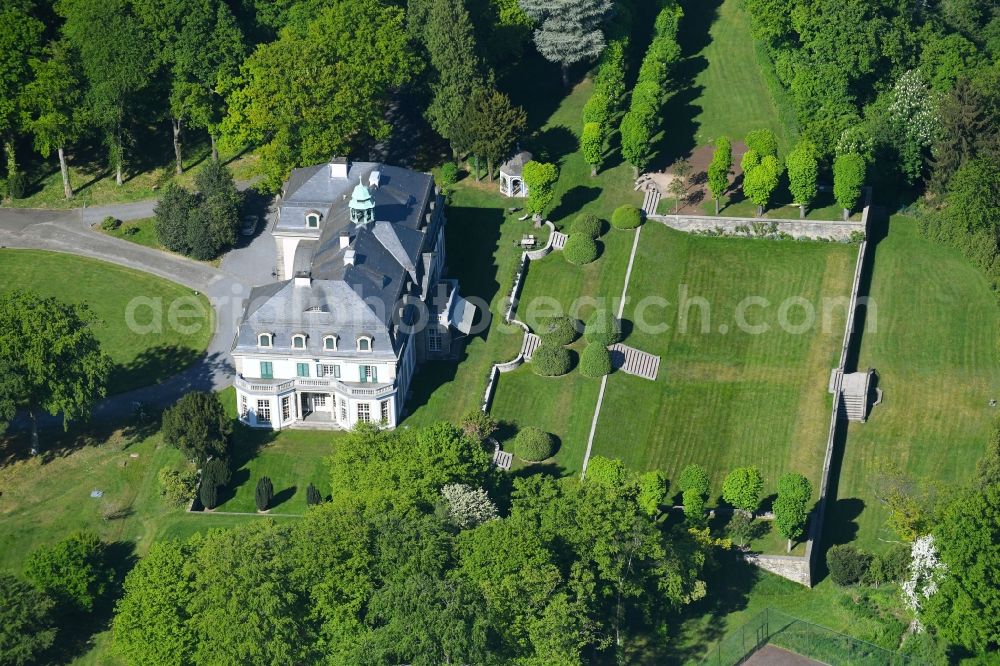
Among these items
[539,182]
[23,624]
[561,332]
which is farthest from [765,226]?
[23,624]

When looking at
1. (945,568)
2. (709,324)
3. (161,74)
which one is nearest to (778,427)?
(709,324)

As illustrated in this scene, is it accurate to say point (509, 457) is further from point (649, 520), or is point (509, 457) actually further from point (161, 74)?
point (161, 74)

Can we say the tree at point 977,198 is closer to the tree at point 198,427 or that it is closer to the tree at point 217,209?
the tree at point 217,209

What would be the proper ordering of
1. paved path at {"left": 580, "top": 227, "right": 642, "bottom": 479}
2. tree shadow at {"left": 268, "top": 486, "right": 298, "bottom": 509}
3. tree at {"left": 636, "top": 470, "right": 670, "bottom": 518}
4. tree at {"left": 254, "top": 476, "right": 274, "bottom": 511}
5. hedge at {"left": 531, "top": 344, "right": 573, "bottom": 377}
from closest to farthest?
tree at {"left": 636, "top": 470, "right": 670, "bottom": 518} < tree at {"left": 254, "top": 476, "right": 274, "bottom": 511} < tree shadow at {"left": 268, "top": 486, "right": 298, "bottom": 509} < paved path at {"left": 580, "top": 227, "right": 642, "bottom": 479} < hedge at {"left": 531, "top": 344, "right": 573, "bottom": 377}

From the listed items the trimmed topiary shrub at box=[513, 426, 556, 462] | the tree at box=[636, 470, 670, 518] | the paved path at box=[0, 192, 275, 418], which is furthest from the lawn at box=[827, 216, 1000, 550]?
the paved path at box=[0, 192, 275, 418]

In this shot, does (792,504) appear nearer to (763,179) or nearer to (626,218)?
(763,179)

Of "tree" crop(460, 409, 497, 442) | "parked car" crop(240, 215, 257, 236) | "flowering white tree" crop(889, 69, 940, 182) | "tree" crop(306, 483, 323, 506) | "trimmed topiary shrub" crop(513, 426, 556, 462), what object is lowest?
"tree" crop(306, 483, 323, 506)

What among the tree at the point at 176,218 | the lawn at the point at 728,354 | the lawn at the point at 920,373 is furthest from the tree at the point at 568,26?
the tree at the point at 176,218

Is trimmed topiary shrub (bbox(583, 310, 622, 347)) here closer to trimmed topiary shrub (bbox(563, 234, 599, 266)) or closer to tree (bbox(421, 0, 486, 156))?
trimmed topiary shrub (bbox(563, 234, 599, 266))
